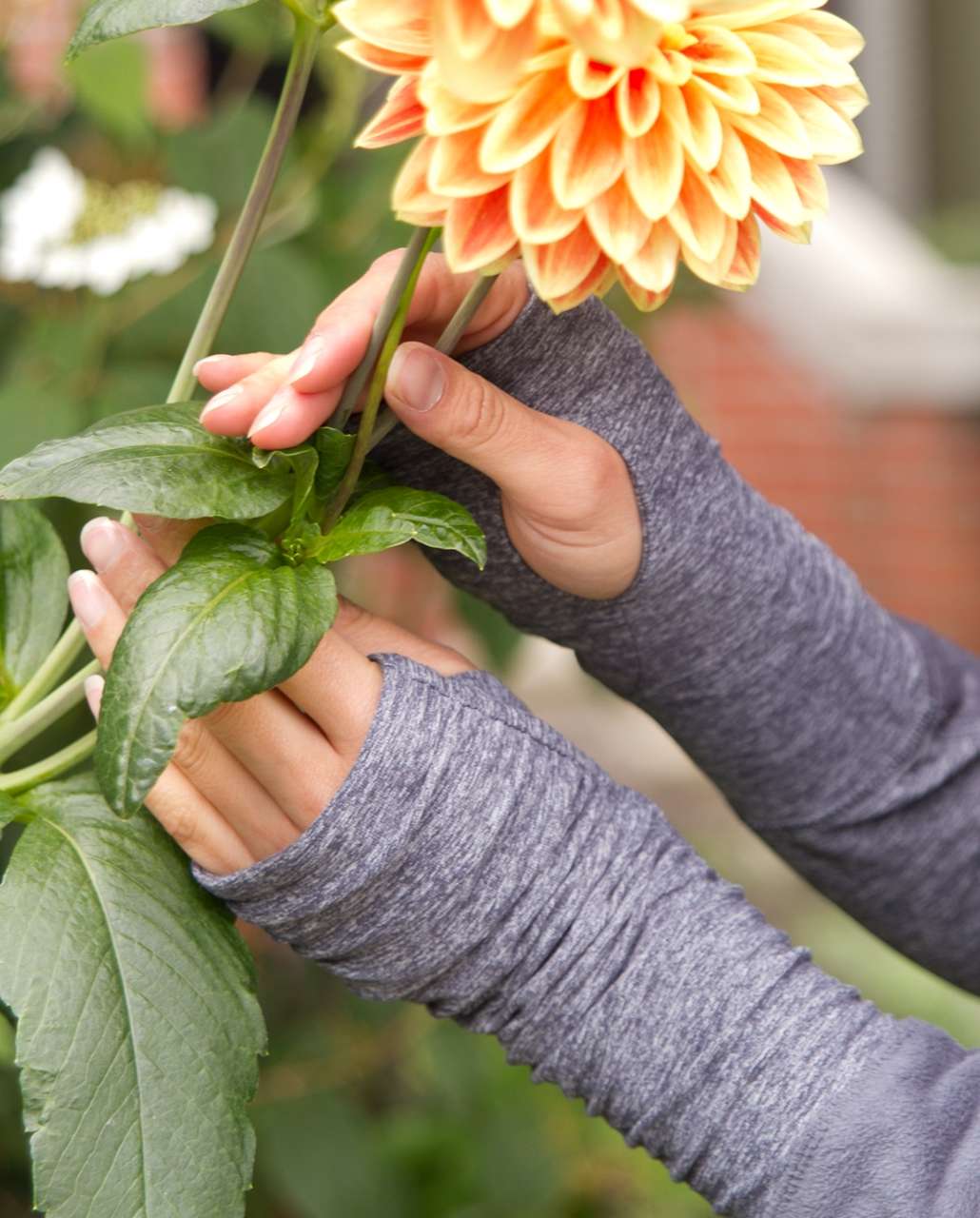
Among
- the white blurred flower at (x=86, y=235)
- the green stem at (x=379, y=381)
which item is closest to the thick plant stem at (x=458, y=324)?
the green stem at (x=379, y=381)

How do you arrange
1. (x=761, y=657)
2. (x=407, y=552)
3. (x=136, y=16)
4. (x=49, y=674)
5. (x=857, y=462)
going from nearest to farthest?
(x=136, y=16)
(x=49, y=674)
(x=761, y=657)
(x=407, y=552)
(x=857, y=462)

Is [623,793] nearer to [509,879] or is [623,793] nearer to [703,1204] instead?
[509,879]

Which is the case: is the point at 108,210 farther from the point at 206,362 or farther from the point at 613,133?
the point at 613,133

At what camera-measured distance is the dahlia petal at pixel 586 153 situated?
0.41m

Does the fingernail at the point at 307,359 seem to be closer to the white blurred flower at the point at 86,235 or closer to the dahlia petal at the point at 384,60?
the dahlia petal at the point at 384,60

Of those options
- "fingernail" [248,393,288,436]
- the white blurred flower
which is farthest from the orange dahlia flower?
the white blurred flower

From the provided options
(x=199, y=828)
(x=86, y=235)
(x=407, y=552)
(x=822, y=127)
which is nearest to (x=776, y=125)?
(x=822, y=127)

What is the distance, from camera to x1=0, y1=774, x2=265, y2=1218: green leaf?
1.64 feet

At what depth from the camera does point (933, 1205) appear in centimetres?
57

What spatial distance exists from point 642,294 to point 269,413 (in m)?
0.14

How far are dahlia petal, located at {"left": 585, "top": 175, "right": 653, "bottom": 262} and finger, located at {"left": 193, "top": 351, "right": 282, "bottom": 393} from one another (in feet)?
0.56

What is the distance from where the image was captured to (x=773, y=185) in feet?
1.47

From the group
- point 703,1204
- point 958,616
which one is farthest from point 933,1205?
point 958,616

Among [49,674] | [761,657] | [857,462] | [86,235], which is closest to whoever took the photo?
[49,674]
